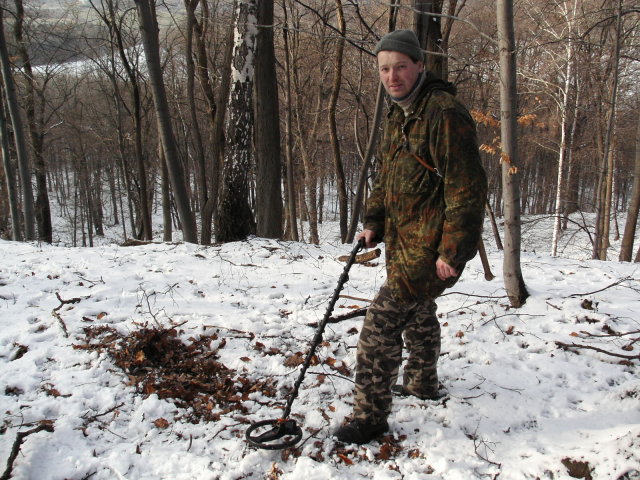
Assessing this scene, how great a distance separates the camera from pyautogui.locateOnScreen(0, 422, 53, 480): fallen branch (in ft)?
7.03

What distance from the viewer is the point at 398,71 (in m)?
2.23

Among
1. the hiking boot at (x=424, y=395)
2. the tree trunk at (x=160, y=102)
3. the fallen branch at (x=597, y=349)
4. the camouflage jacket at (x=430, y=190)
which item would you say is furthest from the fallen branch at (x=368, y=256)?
the tree trunk at (x=160, y=102)

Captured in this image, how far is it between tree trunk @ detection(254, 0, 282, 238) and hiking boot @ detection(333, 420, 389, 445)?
5.80 metres

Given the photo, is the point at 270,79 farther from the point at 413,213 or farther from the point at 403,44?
the point at 413,213

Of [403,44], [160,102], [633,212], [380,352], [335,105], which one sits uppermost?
[335,105]

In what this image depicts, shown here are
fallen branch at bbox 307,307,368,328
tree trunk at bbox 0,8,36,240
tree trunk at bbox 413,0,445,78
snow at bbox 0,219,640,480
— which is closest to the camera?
snow at bbox 0,219,640,480

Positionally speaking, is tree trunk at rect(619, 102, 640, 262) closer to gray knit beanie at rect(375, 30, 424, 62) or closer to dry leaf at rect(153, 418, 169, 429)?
gray knit beanie at rect(375, 30, 424, 62)

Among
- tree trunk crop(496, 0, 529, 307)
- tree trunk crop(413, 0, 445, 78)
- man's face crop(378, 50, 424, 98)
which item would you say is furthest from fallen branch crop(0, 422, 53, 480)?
tree trunk crop(413, 0, 445, 78)

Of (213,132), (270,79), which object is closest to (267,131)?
(270,79)

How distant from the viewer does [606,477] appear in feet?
6.79

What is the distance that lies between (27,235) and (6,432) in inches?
430

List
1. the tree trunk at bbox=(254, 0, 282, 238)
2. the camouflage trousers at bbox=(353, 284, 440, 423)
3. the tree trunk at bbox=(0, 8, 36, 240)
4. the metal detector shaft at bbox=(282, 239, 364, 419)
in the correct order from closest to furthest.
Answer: the camouflage trousers at bbox=(353, 284, 440, 423) → the metal detector shaft at bbox=(282, 239, 364, 419) → the tree trunk at bbox=(254, 0, 282, 238) → the tree trunk at bbox=(0, 8, 36, 240)

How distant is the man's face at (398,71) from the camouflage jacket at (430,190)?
9 cm

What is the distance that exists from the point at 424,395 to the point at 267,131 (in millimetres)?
6104
